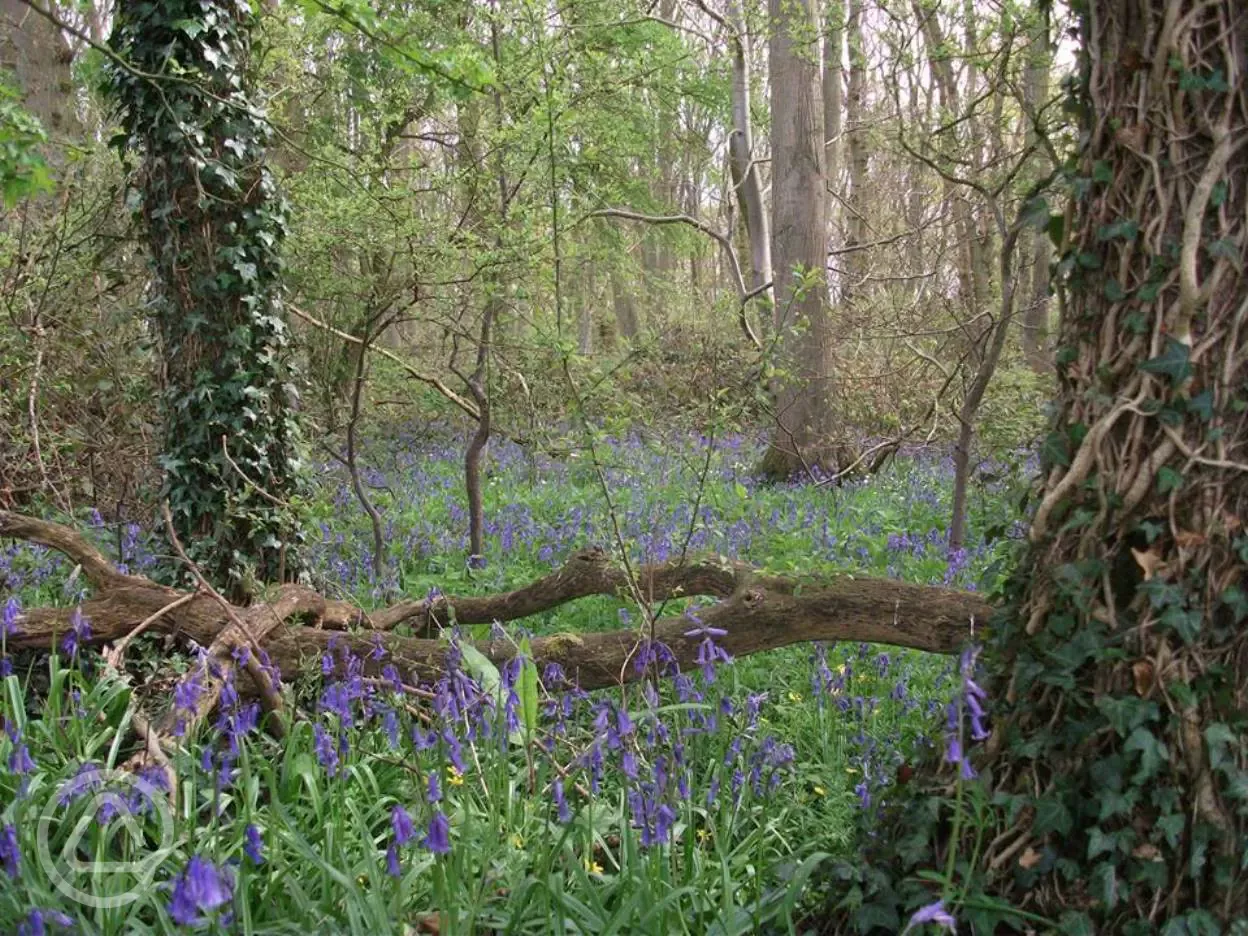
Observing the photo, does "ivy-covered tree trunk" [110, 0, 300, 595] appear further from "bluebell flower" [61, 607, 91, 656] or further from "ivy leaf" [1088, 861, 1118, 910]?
"ivy leaf" [1088, 861, 1118, 910]

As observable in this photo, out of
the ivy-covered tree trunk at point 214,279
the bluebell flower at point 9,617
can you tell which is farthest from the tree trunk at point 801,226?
the bluebell flower at point 9,617

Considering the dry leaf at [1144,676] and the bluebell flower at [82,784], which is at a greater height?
the dry leaf at [1144,676]

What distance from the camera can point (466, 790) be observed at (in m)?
2.31

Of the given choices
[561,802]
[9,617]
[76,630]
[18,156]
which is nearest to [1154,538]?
[561,802]

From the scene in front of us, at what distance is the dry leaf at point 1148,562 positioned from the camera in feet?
5.82

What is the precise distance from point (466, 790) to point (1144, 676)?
1493 millimetres

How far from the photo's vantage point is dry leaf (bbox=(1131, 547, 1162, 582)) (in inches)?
69.8

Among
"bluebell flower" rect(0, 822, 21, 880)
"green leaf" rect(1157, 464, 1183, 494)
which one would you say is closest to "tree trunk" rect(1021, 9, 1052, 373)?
"green leaf" rect(1157, 464, 1183, 494)

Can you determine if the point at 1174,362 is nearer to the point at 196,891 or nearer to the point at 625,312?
the point at 196,891

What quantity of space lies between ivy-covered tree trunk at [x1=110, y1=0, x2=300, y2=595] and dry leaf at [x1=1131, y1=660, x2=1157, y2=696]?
13.6 ft

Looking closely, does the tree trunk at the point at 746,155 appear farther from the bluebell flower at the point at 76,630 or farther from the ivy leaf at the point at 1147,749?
the ivy leaf at the point at 1147,749

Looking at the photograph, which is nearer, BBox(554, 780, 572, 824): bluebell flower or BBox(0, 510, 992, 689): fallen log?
BBox(554, 780, 572, 824): bluebell flower

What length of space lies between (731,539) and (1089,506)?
4152 mm

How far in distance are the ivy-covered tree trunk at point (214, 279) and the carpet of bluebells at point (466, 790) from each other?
418 millimetres
